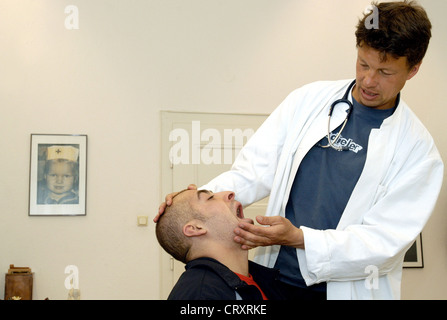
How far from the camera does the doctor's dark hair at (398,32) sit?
175 cm

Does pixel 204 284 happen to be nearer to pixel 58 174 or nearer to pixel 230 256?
pixel 230 256

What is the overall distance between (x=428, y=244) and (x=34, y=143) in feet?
11.3

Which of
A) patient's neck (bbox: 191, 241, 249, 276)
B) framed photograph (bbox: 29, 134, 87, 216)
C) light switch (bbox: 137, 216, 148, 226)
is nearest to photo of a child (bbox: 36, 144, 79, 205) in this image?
framed photograph (bbox: 29, 134, 87, 216)

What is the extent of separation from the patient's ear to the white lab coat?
171 mm

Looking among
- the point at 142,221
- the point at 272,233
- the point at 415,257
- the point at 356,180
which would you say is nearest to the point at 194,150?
the point at 142,221

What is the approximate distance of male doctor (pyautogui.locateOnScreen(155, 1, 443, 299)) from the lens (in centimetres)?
168

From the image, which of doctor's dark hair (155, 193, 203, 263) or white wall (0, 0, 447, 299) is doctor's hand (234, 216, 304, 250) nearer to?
doctor's dark hair (155, 193, 203, 263)

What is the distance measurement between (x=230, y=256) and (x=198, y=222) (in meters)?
0.17

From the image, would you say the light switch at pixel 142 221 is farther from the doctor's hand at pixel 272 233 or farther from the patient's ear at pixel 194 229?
the doctor's hand at pixel 272 233

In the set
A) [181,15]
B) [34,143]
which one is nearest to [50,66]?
[34,143]

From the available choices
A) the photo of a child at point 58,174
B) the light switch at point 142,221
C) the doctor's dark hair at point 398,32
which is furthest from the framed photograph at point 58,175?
the doctor's dark hair at point 398,32

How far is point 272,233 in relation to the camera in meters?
1.57

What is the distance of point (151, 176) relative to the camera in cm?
413
